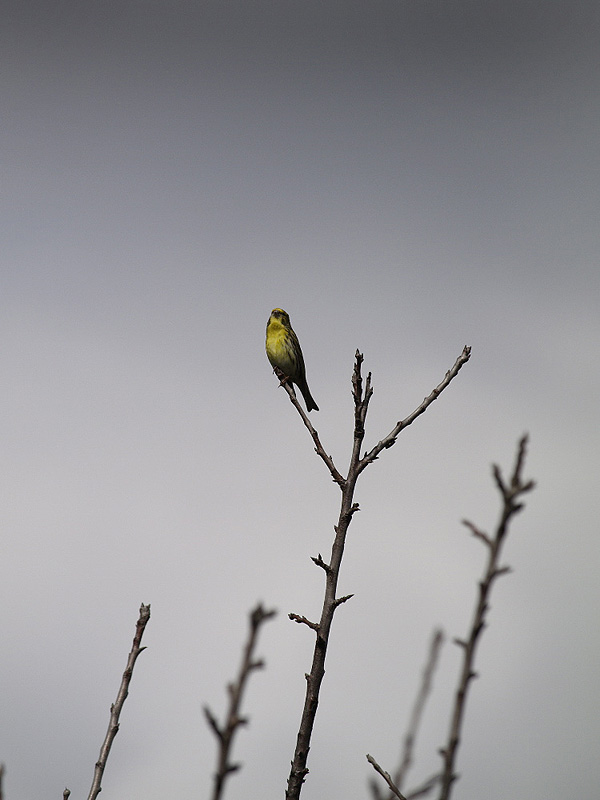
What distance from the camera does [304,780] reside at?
3.64 m

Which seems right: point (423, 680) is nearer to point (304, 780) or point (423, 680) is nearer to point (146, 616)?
point (304, 780)

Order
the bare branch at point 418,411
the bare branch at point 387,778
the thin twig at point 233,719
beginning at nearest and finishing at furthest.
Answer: the thin twig at point 233,719 → the bare branch at point 387,778 → the bare branch at point 418,411

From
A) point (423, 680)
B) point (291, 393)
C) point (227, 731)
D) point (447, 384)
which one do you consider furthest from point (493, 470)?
point (291, 393)

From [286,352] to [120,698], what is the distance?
11119 millimetres

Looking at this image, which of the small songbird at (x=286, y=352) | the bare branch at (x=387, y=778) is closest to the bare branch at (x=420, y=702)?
the bare branch at (x=387, y=778)

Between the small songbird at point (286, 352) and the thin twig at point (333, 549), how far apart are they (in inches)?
357

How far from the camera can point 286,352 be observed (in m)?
14.4

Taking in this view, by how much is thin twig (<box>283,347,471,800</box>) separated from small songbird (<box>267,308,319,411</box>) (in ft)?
29.8

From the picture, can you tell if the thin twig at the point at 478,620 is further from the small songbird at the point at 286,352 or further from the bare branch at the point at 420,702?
the small songbird at the point at 286,352

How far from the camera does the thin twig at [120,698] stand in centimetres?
337

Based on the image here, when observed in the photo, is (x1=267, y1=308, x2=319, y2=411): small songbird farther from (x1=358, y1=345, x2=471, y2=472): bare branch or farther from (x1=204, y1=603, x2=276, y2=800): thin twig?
(x1=204, y1=603, x2=276, y2=800): thin twig

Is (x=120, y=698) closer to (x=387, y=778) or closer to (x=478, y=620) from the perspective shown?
(x=387, y=778)

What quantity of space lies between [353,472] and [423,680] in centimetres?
133

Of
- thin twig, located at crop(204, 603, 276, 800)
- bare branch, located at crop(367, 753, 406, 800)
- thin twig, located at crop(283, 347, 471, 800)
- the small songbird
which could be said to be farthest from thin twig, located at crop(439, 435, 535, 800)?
the small songbird
